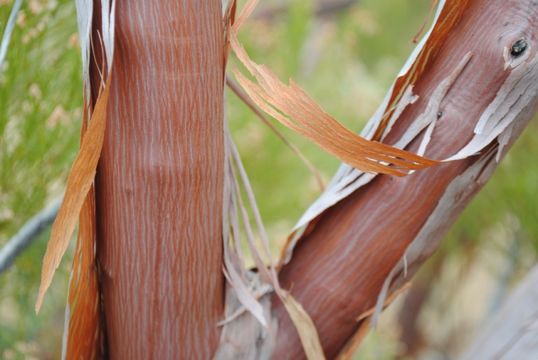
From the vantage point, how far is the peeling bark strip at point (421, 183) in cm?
24

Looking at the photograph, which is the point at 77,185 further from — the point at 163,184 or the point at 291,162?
the point at 291,162

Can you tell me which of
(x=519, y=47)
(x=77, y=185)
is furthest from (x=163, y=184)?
(x=519, y=47)

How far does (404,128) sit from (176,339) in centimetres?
14

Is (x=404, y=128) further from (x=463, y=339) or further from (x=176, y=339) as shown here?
(x=463, y=339)

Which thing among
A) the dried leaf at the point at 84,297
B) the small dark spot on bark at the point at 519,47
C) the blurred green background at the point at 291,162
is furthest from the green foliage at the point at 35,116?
the small dark spot on bark at the point at 519,47

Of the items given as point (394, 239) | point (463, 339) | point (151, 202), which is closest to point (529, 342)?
point (394, 239)

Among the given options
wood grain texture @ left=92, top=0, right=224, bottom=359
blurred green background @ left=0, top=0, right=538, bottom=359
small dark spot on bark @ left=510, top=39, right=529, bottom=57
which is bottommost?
blurred green background @ left=0, top=0, right=538, bottom=359

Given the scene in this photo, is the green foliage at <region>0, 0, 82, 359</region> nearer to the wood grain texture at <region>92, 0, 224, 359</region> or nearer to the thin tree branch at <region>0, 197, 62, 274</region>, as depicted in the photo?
the thin tree branch at <region>0, 197, 62, 274</region>

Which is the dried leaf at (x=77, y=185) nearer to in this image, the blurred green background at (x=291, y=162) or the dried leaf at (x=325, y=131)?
the dried leaf at (x=325, y=131)

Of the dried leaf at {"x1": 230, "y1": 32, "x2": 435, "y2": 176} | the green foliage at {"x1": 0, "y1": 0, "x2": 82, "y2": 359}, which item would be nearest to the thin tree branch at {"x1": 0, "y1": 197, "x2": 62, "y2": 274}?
the green foliage at {"x1": 0, "y1": 0, "x2": 82, "y2": 359}

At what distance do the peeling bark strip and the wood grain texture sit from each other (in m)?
0.05

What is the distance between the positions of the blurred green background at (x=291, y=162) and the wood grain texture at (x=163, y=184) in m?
0.16

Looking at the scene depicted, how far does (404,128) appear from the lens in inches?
10.6

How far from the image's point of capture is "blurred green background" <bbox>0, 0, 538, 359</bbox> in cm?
44
